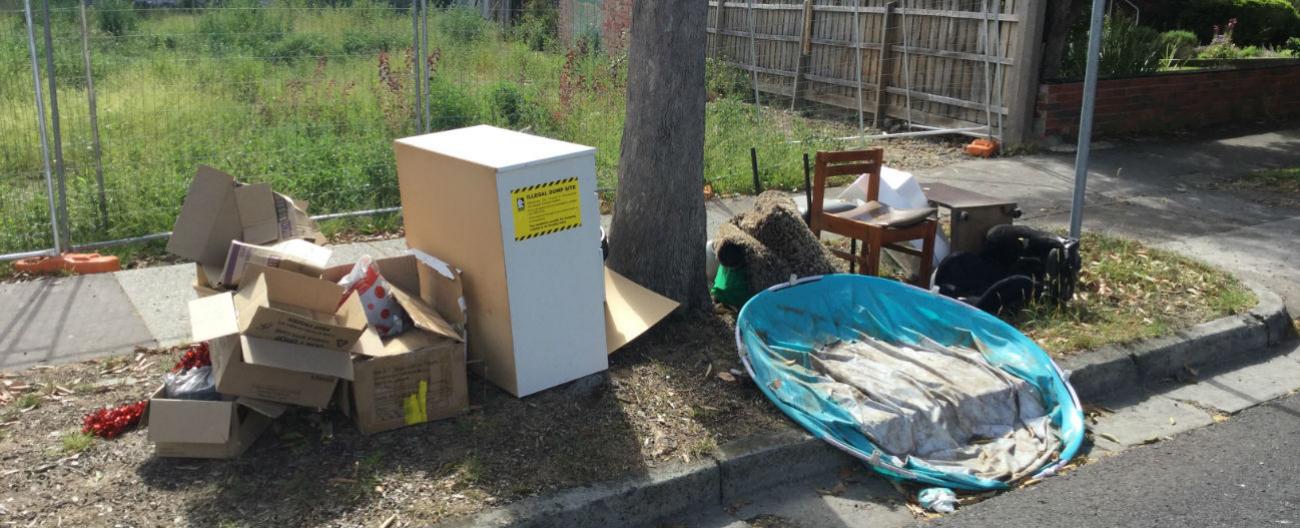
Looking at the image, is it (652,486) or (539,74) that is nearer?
(652,486)

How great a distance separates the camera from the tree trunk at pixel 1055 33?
11656 mm

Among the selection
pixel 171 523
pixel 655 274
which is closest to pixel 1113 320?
pixel 655 274

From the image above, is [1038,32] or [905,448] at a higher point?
[1038,32]

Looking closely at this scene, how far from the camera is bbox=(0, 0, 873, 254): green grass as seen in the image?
730cm

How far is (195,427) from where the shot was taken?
13.9 feet

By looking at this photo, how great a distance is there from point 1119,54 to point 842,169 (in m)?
7.61

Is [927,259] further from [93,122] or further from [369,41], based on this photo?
[93,122]

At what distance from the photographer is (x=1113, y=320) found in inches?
250

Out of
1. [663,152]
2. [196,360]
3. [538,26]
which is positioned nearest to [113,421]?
[196,360]

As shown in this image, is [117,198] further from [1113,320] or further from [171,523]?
[1113,320]

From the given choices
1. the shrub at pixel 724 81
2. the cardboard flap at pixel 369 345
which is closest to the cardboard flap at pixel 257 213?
the cardboard flap at pixel 369 345

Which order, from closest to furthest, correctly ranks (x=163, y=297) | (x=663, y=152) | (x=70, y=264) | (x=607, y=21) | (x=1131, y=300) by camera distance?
(x=663, y=152), (x=163, y=297), (x=1131, y=300), (x=70, y=264), (x=607, y=21)

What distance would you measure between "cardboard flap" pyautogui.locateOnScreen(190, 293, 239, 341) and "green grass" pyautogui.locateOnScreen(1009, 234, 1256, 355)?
4154 mm

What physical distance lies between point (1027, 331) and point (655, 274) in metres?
2.16
